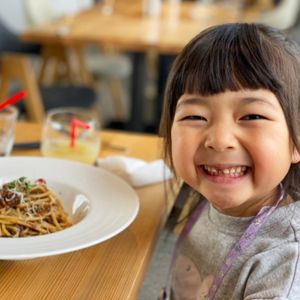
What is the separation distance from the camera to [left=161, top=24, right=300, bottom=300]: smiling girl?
0.75 m

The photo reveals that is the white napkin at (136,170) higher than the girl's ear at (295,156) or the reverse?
the reverse

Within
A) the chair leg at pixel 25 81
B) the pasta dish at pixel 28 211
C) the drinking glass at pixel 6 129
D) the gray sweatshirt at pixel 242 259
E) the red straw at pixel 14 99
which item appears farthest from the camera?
the chair leg at pixel 25 81

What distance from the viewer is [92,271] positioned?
0.78 meters

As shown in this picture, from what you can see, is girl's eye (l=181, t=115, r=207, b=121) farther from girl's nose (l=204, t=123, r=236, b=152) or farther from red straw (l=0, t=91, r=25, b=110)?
red straw (l=0, t=91, r=25, b=110)

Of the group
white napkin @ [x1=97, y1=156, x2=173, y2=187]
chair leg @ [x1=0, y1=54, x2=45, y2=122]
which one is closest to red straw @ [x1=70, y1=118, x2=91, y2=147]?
white napkin @ [x1=97, y1=156, x2=173, y2=187]

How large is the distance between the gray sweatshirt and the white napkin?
0.51ft

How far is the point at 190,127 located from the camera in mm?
799

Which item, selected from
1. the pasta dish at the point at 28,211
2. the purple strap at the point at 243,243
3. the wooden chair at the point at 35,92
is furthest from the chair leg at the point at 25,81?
the purple strap at the point at 243,243

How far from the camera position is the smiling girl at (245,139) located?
0.75 metres

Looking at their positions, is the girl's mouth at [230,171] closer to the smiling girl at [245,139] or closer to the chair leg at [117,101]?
the smiling girl at [245,139]

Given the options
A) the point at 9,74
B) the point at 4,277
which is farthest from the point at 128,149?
the point at 9,74

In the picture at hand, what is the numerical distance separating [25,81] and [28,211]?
1.85 m

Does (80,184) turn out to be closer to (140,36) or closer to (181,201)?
(181,201)

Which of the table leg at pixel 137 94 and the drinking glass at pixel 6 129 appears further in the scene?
the table leg at pixel 137 94
